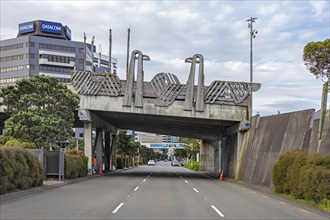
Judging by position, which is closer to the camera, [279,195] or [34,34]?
[279,195]

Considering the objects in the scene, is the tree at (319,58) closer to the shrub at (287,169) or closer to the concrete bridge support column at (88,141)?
the shrub at (287,169)

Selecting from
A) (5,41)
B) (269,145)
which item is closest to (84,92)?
(269,145)

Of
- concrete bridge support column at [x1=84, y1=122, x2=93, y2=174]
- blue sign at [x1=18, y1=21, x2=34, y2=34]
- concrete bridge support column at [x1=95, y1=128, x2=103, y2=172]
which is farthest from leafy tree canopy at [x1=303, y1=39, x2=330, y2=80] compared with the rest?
blue sign at [x1=18, y1=21, x2=34, y2=34]

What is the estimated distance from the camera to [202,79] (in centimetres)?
3906

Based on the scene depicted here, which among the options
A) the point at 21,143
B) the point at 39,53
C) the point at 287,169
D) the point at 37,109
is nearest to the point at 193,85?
the point at 37,109

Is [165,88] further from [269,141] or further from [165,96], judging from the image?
[269,141]

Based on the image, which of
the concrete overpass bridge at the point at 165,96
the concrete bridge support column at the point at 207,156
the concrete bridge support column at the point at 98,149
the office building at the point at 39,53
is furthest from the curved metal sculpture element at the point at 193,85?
the office building at the point at 39,53

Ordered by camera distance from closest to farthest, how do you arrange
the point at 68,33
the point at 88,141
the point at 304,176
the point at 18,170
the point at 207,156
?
1. the point at 304,176
2. the point at 18,170
3. the point at 88,141
4. the point at 207,156
5. the point at 68,33

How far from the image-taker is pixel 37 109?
31219mm

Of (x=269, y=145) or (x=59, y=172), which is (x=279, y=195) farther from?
(x=59, y=172)

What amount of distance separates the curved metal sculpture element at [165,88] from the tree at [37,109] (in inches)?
356

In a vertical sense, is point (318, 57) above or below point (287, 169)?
above

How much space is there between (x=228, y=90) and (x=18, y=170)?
77.7 ft

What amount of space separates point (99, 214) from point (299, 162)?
984cm
